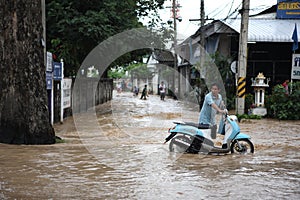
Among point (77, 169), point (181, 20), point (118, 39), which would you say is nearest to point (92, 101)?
point (118, 39)

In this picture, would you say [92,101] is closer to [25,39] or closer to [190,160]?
[25,39]

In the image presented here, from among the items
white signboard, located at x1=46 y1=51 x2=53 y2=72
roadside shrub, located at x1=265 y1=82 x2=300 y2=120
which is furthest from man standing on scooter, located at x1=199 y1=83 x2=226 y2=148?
roadside shrub, located at x1=265 y1=82 x2=300 y2=120

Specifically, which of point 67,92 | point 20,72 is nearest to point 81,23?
point 67,92

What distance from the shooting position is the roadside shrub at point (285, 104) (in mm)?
17406

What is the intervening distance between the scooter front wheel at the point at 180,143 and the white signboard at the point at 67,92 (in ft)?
27.2

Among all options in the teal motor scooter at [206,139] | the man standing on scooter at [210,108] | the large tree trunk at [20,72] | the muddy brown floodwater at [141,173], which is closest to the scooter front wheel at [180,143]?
the teal motor scooter at [206,139]

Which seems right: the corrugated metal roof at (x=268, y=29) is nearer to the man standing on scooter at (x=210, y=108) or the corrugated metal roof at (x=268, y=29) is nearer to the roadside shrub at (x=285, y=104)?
the roadside shrub at (x=285, y=104)

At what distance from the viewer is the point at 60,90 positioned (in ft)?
51.9

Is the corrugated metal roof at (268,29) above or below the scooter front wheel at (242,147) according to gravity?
above

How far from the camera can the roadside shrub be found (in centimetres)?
1741

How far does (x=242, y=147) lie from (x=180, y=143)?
4.22 feet

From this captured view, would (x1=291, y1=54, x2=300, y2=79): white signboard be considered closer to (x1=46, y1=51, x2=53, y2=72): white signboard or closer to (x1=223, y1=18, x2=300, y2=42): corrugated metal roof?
(x1=223, y1=18, x2=300, y2=42): corrugated metal roof

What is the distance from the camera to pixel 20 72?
8.94 meters

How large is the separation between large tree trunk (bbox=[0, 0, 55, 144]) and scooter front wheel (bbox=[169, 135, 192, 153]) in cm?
300
